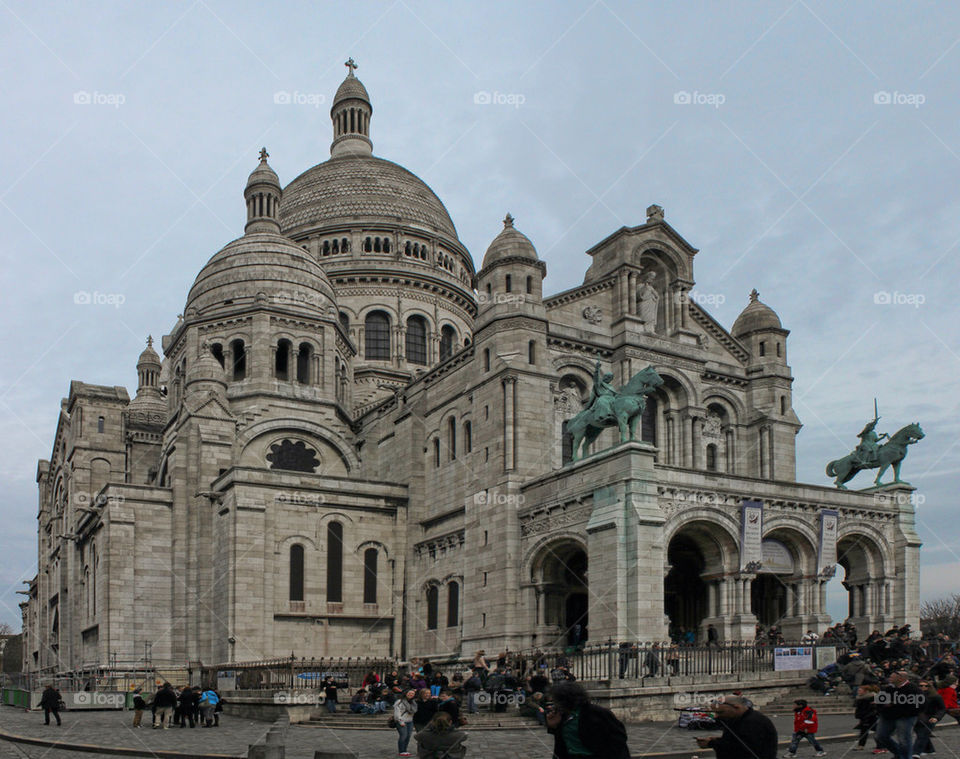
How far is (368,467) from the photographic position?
5409 cm

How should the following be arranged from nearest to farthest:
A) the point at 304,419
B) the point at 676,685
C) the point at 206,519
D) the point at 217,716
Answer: the point at 676,685, the point at 217,716, the point at 206,519, the point at 304,419

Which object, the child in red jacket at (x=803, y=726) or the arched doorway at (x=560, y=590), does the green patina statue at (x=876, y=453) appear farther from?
the child in red jacket at (x=803, y=726)

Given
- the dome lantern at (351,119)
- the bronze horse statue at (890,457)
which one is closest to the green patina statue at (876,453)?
the bronze horse statue at (890,457)

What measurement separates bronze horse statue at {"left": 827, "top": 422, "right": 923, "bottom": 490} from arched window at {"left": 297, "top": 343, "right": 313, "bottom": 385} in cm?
2718

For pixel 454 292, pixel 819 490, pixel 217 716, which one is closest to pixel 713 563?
pixel 819 490

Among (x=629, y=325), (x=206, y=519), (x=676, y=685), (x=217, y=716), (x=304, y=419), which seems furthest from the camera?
(x=304, y=419)

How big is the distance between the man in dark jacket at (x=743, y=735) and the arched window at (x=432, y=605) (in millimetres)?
36768

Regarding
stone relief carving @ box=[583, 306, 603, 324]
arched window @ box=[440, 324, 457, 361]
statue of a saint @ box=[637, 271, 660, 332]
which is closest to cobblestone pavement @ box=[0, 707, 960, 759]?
stone relief carving @ box=[583, 306, 603, 324]

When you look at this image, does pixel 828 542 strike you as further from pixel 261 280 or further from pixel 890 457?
pixel 261 280

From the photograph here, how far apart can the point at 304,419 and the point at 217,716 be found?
2373 centimetres

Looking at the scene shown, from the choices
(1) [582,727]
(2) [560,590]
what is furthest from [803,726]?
(2) [560,590]

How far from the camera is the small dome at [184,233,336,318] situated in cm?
5503

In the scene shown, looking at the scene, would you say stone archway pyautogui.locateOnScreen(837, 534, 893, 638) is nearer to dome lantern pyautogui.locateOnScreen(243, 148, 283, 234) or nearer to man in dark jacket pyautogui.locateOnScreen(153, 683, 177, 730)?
man in dark jacket pyautogui.locateOnScreen(153, 683, 177, 730)

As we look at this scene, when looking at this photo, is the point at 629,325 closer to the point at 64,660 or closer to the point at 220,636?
the point at 220,636
